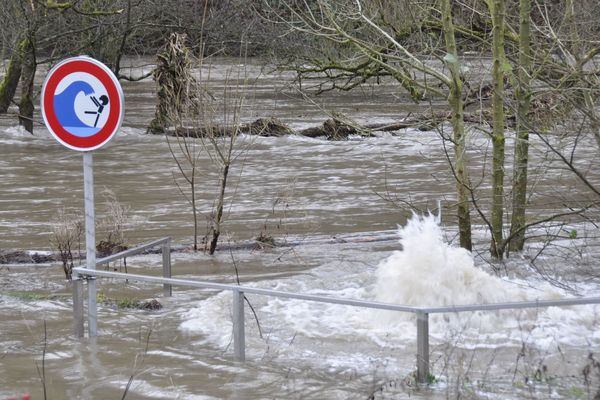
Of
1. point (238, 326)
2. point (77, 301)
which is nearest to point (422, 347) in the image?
point (238, 326)

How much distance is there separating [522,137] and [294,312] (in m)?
3.36

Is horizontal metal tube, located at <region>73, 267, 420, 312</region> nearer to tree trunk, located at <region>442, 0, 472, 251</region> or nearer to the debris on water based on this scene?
the debris on water

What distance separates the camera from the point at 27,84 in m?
25.0

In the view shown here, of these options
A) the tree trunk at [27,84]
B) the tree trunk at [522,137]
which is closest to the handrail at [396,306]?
the tree trunk at [522,137]

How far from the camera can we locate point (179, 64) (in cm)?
2072

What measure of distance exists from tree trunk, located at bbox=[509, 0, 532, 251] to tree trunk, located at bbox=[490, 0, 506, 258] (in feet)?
0.53

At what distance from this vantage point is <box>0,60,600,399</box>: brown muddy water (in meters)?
6.29

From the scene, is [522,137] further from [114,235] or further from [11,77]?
[11,77]

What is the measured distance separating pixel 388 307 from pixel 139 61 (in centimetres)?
3468

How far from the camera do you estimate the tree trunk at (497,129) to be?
10.2 meters

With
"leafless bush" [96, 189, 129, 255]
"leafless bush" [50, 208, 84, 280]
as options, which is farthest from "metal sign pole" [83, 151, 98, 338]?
"leafless bush" [96, 189, 129, 255]

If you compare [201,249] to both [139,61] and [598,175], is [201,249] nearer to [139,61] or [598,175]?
[598,175]

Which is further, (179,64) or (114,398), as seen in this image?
(179,64)

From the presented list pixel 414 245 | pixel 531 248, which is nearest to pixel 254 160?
pixel 531 248
